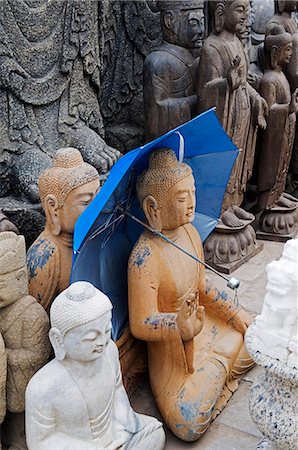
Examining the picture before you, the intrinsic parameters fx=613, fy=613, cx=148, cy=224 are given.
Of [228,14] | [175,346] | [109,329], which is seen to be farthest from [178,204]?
[228,14]

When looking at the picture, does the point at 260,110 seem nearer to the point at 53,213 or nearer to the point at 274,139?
the point at 274,139

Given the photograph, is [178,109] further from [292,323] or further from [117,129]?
[292,323]

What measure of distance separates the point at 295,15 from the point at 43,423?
5.30 m

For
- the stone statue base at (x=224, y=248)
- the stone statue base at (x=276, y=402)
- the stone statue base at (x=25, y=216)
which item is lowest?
the stone statue base at (x=224, y=248)

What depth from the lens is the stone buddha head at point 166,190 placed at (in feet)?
8.82

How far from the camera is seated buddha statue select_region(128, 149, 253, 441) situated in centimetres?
265

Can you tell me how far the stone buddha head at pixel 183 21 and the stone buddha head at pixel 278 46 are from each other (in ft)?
1.87

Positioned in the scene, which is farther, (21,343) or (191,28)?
(191,28)

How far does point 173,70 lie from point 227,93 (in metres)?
0.43

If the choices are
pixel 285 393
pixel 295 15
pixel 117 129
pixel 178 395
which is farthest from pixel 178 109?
pixel 295 15

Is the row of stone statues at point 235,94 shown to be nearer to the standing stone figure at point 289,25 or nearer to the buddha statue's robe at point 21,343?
the standing stone figure at point 289,25

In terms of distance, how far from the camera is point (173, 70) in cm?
419

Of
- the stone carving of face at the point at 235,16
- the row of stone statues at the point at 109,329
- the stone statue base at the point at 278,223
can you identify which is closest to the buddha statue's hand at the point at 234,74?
the stone carving of face at the point at 235,16

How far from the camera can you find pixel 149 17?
5250 mm
